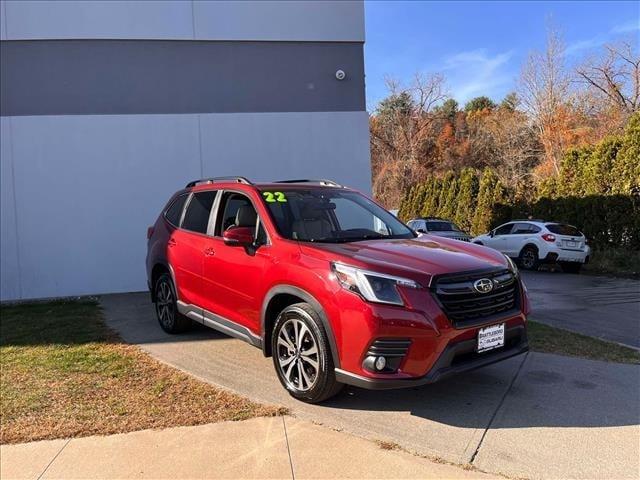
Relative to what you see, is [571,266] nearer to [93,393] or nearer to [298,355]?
[298,355]

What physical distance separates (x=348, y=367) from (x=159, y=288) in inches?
155

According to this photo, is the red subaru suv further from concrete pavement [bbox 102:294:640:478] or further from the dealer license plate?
concrete pavement [bbox 102:294:640:478]

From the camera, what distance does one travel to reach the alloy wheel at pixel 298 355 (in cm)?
442

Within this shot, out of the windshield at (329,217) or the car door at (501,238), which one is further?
the car door at (501,238)

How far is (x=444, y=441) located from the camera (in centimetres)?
391

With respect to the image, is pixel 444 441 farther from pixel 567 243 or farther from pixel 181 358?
pixel 567 243

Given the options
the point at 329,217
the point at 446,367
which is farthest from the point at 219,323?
the point at 446,367

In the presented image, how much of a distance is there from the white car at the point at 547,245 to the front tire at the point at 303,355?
13.1 m

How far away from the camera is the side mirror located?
16.3 ft

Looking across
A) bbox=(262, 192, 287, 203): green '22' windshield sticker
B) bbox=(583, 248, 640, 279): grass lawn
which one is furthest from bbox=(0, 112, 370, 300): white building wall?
bbox=(583, 248, 640, 279): grass lawn

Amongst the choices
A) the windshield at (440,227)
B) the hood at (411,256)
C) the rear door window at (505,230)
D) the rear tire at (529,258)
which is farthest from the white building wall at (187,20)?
the windshield at (440,227)

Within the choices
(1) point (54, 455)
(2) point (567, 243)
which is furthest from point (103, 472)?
(2) point (567, 243)

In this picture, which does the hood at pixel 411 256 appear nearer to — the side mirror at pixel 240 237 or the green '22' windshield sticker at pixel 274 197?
the side mirror at pixel 240 237

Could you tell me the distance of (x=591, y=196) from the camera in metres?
18.2
